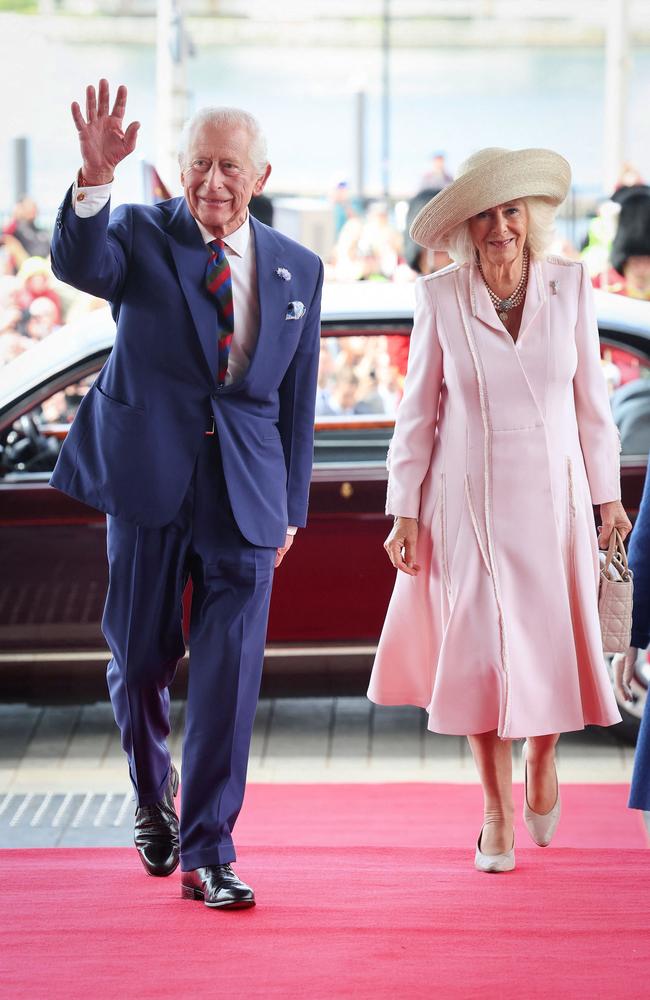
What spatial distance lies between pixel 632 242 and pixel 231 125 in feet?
17.1

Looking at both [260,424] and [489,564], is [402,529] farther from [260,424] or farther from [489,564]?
[260,424]

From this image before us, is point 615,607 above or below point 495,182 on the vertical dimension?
below

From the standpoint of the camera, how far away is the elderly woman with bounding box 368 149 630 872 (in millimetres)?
3713

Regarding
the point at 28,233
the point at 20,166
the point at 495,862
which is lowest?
the point at 495,862

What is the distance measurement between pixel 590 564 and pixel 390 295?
2.03m

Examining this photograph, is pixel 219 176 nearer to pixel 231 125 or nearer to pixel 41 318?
pixel 231 125

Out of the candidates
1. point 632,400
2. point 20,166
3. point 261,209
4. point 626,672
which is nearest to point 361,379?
point 261,209

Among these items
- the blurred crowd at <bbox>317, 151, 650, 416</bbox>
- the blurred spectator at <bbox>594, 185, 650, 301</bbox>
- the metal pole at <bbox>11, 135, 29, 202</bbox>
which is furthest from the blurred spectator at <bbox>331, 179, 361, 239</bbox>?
the metal pole at <bbox>11, 135, 29, 202</bbox>

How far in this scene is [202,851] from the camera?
11.1ft

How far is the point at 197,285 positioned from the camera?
343cm

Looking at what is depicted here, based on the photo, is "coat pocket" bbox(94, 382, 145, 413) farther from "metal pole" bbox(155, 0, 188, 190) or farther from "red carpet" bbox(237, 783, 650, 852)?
"metal pole" bbox(155, 0, 188, 190)

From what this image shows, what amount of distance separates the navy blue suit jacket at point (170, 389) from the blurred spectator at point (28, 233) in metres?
11.1

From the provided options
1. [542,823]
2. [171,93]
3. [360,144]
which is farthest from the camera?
[360,144]

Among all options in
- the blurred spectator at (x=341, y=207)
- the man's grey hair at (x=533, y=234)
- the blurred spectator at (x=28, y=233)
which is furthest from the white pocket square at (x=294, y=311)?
the blurred spectator at (x=341, y=207)
